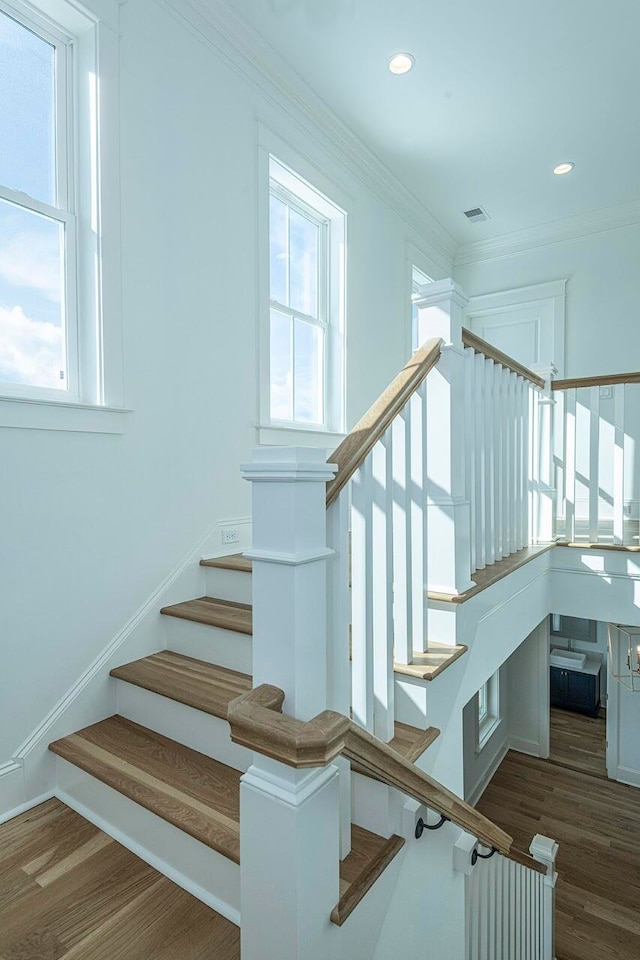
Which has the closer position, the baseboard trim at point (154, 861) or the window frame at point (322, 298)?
the baseboard trim at point (154, 861)

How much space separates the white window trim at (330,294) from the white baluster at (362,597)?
1689mm

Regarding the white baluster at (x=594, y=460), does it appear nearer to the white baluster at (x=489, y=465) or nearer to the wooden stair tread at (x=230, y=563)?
the white baluster at (x=489, y=465)

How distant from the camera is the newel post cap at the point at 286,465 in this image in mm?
964

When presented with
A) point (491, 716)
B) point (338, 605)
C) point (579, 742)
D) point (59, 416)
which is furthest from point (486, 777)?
point (59, 416)

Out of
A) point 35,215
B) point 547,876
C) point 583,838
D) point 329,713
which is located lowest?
point 583,838

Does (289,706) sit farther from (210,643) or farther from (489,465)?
(489,465)

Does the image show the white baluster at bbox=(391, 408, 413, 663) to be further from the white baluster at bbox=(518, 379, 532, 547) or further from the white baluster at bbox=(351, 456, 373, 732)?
the white baluster at bbox=(518, 379, 532, 547)

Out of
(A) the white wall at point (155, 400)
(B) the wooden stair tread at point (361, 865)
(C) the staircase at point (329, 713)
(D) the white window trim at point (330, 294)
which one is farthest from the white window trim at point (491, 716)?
(B) the wooden stair tread at point (361, 865)

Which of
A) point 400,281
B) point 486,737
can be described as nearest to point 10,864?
point 400,281

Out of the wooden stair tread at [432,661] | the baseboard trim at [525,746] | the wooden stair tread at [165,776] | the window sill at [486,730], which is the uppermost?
the wooden stair tread at [432,661]

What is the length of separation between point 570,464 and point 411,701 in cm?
218

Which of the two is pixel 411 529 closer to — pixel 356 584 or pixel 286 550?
pixel 356 584

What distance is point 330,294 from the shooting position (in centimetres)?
358

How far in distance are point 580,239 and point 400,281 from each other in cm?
181
